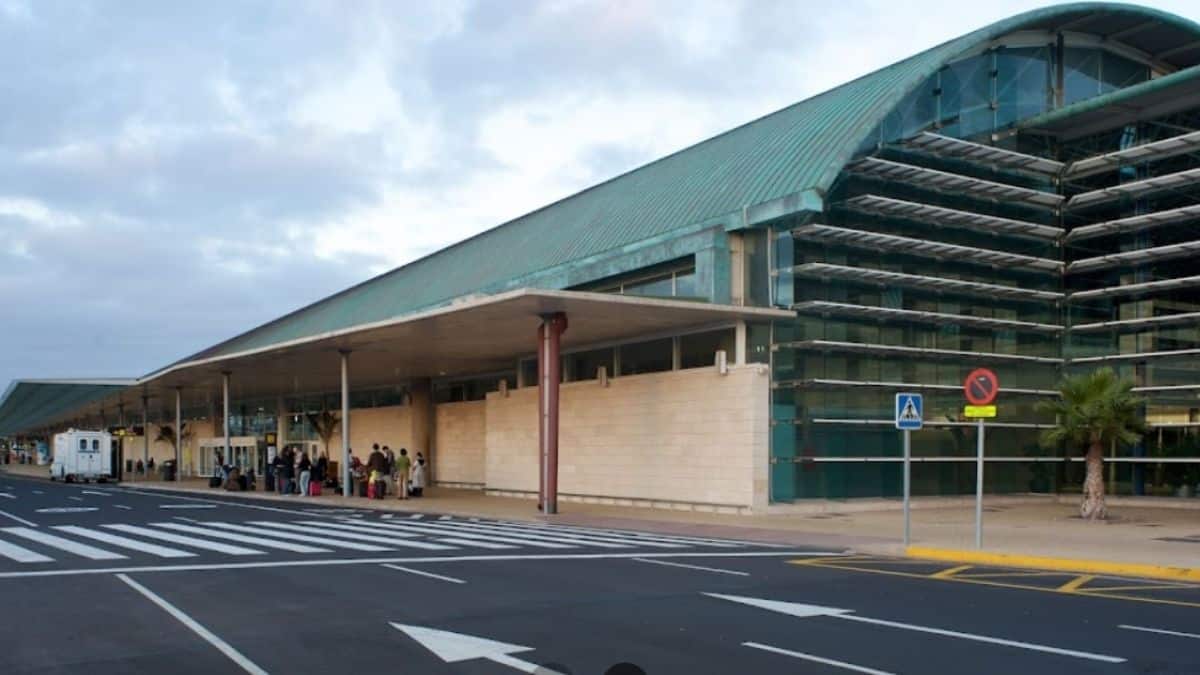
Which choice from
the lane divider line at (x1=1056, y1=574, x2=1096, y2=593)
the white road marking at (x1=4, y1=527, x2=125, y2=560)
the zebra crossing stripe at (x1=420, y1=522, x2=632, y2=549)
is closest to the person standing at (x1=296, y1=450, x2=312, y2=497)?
the white road marking at (x1=4, y1=527, x2=125, y2=560)

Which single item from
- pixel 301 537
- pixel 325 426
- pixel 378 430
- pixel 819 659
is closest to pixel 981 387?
pixel 819 659

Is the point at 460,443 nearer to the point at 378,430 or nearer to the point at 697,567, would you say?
the point at 378,430

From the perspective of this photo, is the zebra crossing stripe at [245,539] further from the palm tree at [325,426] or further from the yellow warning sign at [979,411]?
the palm tree at [325,426]

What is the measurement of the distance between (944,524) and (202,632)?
1872cm

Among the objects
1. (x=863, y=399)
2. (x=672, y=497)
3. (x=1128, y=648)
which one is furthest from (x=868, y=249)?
(x=1128, y=648)

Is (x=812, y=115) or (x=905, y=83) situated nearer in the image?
(x=905, y=83)

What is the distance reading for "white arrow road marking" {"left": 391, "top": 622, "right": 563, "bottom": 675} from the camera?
9.41m

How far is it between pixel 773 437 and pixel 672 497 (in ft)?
11.6

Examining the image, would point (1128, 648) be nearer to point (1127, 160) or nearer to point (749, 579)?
point (749, 579)

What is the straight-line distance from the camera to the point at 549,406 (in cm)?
2878

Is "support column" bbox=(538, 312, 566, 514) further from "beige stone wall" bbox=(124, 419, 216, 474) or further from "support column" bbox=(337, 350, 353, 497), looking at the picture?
"beige stone wall" bbox=(124, 419, 216, 474)

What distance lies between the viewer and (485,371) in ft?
147

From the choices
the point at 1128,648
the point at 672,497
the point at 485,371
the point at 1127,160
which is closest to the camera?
the point at 1128,648

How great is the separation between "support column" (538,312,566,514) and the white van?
40888 mm
